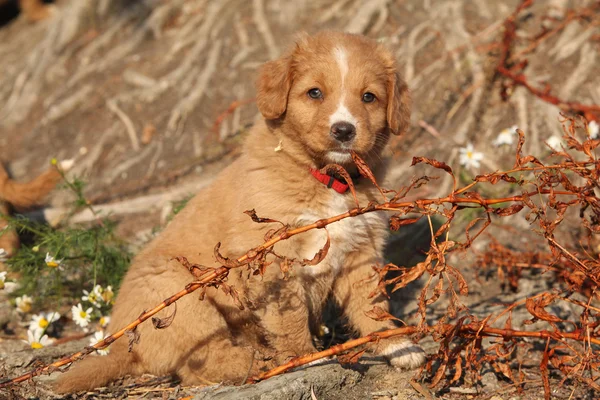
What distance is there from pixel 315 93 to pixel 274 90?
0.24 meters

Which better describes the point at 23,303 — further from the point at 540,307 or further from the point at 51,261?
the point at 540,307

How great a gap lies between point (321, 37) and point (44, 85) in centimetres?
562

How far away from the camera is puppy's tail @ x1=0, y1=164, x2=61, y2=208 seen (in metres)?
5.69

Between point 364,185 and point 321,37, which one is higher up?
point 321,37

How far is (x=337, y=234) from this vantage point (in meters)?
3.58

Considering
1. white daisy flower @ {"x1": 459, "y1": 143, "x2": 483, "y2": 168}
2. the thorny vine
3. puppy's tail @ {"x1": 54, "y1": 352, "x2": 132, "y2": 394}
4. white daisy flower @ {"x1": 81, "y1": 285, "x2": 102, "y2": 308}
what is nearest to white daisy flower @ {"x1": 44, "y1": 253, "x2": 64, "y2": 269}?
white daisy flower @ {"x1": 81, "y1": 285, "x2": 102, "y2": 308}

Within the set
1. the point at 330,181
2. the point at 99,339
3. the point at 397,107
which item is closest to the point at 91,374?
the point at 99,339

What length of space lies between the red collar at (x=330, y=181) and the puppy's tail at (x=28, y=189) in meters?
3.10

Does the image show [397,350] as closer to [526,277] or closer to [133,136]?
[526,277]

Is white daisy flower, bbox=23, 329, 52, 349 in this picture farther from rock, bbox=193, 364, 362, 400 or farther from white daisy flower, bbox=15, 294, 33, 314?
rock, bbox=193, 364, 362, 400

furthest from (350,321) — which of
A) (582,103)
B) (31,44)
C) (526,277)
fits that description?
(31,44)

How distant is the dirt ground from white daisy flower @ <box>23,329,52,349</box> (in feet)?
0.48

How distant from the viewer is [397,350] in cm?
366

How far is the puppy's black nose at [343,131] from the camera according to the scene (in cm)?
334
